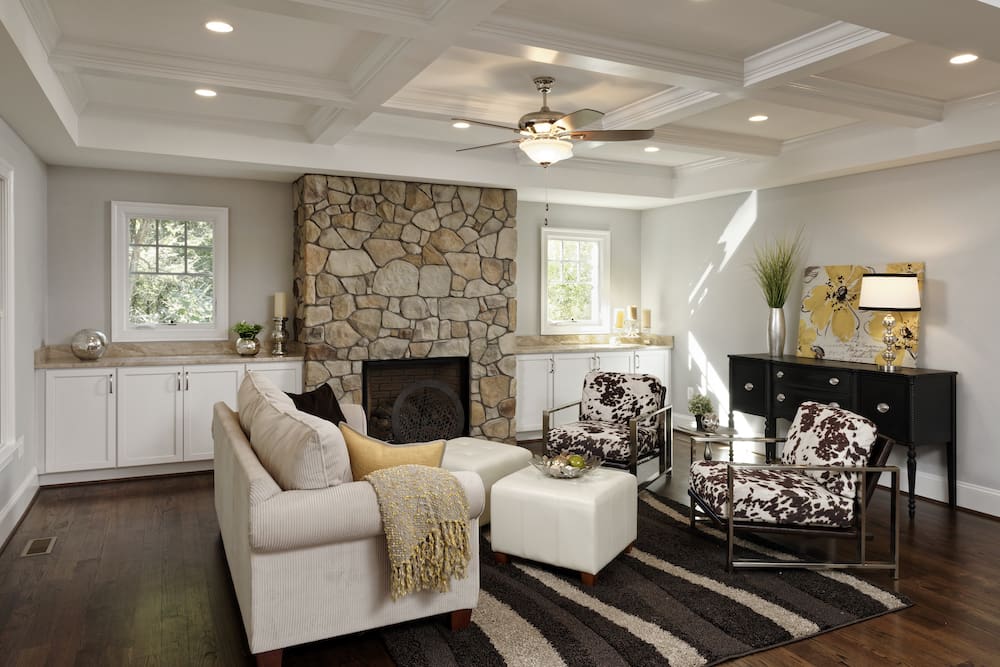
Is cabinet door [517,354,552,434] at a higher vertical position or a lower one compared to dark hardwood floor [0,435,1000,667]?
higher

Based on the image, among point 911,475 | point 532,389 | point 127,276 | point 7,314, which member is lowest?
point 911,475

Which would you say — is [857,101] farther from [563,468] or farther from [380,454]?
[380,454]

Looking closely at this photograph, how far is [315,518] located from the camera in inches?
101

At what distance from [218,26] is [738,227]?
4882mm

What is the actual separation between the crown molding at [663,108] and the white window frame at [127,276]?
3313 millimetres

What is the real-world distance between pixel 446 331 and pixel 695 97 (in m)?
2.99

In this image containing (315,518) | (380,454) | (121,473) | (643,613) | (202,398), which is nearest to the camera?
(315,518)

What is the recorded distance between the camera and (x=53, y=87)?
3.84m

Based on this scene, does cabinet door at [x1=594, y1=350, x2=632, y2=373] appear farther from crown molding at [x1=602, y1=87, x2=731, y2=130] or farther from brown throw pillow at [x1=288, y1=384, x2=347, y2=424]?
brown throw pillow at [x1=288, y1=384, x2=347, y2=424]

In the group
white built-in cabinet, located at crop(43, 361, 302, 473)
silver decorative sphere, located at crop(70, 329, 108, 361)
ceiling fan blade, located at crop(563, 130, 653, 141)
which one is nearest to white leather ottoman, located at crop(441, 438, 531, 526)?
ceiling fan blade, located at crop(563, 130, 653, 141)

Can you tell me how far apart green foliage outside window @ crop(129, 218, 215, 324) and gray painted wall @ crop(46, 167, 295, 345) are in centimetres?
17

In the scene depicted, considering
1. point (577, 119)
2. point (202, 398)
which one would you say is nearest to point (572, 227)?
point (577, 119)

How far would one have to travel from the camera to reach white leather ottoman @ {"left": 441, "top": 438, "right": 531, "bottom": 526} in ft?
14.0

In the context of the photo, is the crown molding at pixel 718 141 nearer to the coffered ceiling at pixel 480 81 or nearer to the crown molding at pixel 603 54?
the coffered ceiling at pixel 480 81
